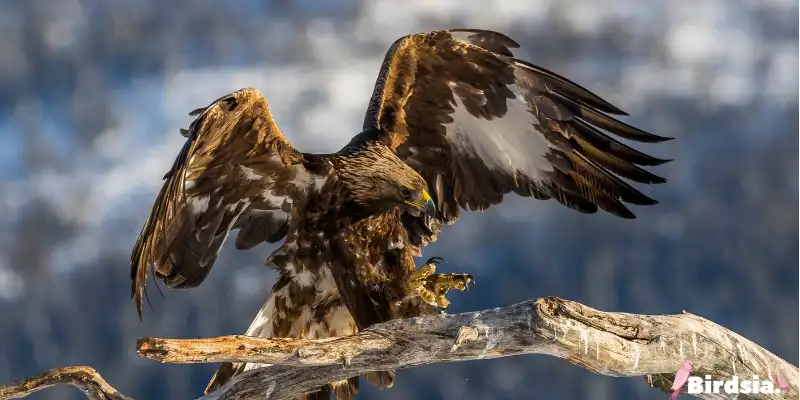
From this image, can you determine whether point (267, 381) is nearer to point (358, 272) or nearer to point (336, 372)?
point (336, 372)

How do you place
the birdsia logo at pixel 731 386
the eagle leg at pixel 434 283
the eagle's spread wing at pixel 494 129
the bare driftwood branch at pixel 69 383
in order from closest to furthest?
the bare driftwood branch at pixel 69 383
the birdsia logo at pixel 731 386
the eagle leg at pixel 434 283
the eagle's spread wing at pixel 494 129

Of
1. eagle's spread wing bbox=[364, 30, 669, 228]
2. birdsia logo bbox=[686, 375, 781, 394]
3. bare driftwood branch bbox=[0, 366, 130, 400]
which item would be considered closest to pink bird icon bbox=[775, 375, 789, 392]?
birdsia logo bbox=[686, 375, 781, 394]

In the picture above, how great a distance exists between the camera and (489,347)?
4.20 metres

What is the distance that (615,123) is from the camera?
6141 millimetres

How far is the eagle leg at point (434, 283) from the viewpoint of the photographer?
5.05m

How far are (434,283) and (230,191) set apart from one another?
1520 mm

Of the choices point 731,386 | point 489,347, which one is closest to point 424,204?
point 489,347

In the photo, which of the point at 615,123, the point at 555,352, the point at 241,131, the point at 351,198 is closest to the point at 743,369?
the point at 555,352

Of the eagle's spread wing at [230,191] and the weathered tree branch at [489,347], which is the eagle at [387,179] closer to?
the eagle's spread wing at [230,191]

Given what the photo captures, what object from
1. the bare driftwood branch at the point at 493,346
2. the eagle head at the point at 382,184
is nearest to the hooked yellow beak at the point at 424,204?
the eagle head at the point at 382,184

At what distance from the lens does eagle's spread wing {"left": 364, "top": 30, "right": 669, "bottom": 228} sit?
19.3 ft

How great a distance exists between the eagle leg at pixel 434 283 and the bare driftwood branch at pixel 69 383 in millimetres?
1746

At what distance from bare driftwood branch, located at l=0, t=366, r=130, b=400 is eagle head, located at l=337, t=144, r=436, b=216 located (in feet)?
5.84

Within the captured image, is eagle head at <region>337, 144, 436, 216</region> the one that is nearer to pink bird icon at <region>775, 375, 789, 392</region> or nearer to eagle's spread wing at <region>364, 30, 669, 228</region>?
eagle's spread wing at <region>364, 30, 669, 228</region>
